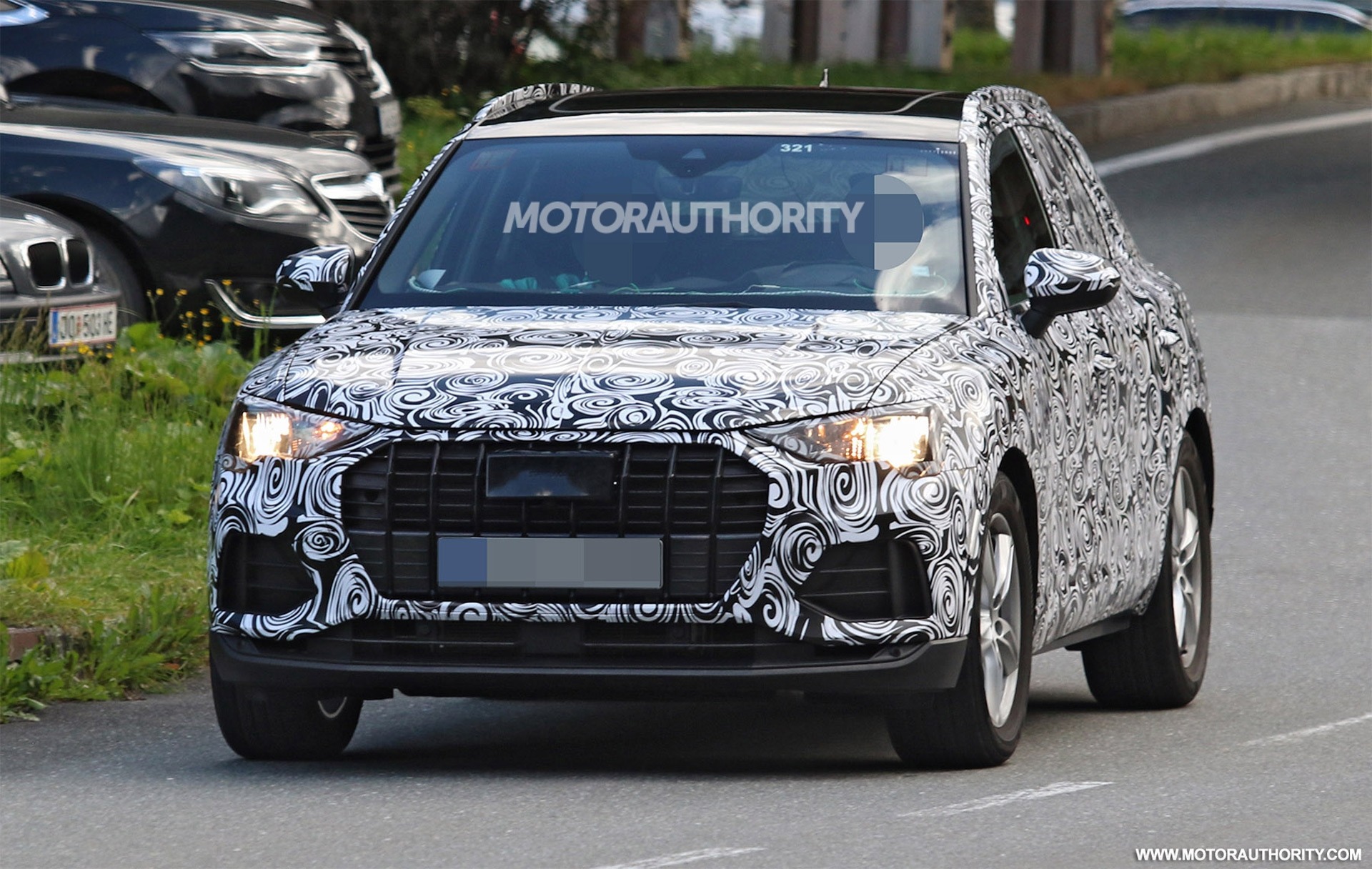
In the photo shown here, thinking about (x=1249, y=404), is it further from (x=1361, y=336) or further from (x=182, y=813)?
(x=182, y=813)

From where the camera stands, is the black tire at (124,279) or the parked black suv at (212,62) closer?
the black tire at (124,279)

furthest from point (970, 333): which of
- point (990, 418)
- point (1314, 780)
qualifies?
point (1314, 780)

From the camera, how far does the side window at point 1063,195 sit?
308 inches

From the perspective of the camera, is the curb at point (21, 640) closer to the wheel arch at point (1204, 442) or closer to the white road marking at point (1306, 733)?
the white road marking at point (1306, 733)

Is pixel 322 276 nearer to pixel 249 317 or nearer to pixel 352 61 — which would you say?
pixel 249 317

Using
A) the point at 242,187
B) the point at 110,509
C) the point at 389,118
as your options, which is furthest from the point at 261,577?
the point at 389,118

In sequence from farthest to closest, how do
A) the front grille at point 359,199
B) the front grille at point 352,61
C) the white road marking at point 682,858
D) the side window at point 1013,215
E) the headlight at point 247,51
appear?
the front grille at point 352,61 < the headlight at point 247,51 < the front grille at point 359,199 < the side window at point 1013,215 < the white road marking at point 682,858

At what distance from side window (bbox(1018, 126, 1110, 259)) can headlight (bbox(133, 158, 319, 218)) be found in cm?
513

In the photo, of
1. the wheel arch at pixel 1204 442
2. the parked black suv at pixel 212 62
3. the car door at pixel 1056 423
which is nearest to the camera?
the car door at pixel 1056 423

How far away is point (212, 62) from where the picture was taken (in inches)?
598

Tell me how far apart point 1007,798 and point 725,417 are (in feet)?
3.63

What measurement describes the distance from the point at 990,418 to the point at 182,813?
6.80 feet

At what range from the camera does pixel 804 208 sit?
716 centimetres

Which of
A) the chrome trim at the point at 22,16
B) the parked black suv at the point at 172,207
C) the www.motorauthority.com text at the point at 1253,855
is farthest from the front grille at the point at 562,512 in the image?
the chrome trim at the point at 22,16
